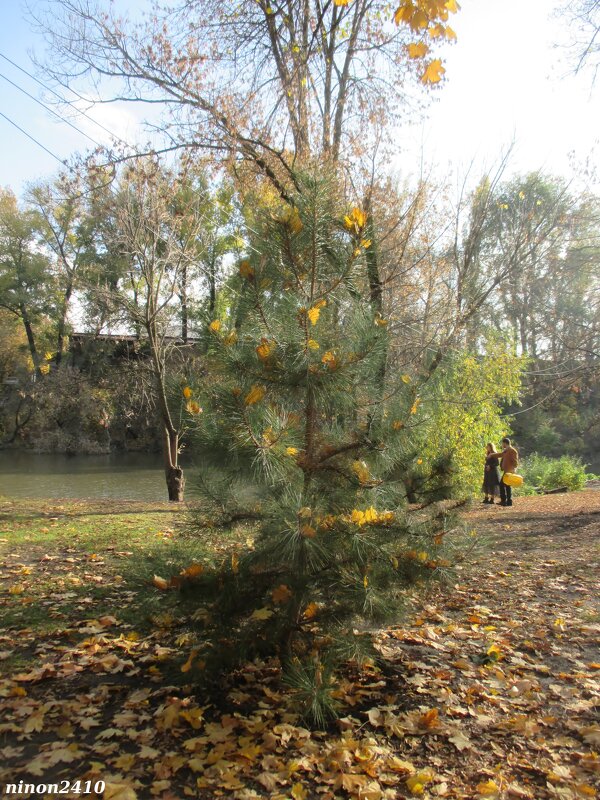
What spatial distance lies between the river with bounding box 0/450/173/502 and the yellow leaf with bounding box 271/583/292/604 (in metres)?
12.1

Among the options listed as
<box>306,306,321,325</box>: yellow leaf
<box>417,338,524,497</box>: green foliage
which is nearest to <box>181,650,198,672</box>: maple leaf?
<box>306,306,321,325</box>: yellow leaf

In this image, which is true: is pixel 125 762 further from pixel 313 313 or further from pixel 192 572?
pixel 313 313

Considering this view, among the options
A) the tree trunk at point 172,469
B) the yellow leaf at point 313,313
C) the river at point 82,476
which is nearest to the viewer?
the yellow leaf at point 313,313

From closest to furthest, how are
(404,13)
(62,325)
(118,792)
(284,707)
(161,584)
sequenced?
(118,792) → (161,584) → (284,707) → (404,13) → (62,325)

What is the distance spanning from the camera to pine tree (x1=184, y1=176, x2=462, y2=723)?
308cm

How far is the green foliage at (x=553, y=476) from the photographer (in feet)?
62.5

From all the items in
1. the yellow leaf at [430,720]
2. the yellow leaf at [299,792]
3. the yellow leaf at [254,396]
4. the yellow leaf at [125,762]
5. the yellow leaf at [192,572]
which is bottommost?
the yellow leaf at [299,792]

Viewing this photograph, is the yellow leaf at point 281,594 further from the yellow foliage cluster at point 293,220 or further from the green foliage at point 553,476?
the green foliage at point 553,476

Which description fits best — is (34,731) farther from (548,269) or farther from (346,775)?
(548,269)

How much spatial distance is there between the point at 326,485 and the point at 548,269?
13.4 meters

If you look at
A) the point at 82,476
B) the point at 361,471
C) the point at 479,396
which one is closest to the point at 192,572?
the point at 361,471

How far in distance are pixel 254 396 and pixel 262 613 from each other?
1138mm

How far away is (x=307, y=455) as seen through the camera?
3428mm

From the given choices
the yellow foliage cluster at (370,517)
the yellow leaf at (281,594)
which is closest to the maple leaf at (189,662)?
the yellow leaf at (281,594)
